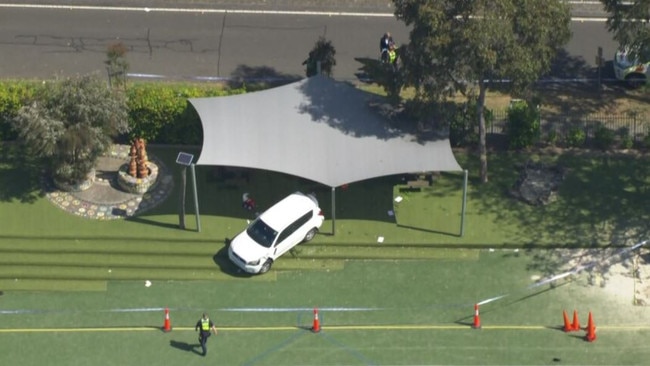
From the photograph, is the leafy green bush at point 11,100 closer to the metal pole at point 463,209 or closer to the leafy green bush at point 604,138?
the metal pole at point 463,209

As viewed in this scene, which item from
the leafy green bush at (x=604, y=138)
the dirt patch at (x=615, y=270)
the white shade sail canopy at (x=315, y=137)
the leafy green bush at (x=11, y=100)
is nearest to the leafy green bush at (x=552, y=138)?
the leafy green bush at (x=604, y=138)

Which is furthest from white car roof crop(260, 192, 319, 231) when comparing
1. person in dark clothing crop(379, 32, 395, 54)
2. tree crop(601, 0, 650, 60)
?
tree crop(601, 0, 650, 60)

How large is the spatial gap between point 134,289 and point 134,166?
209 inches

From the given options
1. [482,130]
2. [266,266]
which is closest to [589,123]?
[482,130]

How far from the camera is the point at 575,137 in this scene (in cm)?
5019

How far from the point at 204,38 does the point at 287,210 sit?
39.6 feet

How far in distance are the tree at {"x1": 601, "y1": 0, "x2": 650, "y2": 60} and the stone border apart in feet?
55.2

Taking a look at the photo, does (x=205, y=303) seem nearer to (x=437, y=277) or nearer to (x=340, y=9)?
(x=437, y=277)

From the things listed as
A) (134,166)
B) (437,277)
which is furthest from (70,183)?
(437,277)

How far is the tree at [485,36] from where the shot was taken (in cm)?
4397

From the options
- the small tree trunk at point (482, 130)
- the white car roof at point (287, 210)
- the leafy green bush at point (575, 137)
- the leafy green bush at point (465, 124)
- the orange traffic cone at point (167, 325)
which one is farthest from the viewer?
the leafy green bush at point (575, 137)

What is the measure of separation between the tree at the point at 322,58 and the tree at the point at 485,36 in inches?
250

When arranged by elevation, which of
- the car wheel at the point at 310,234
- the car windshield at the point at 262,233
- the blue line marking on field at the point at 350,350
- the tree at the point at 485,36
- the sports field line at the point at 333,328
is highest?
the tree at the point at 485,36

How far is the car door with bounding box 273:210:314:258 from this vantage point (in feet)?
149
